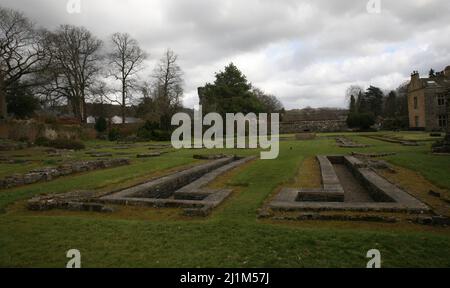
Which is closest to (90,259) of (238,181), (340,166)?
(238,181)

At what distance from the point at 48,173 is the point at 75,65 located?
33.8m

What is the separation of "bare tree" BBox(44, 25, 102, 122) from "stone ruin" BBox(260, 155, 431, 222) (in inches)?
1415

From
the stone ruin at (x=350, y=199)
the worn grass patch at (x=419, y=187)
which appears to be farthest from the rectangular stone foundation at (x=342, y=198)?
the worn grass patch at (x=419, y=187)

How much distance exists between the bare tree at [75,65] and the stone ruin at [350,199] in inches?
1415

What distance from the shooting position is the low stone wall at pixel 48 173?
10657 mm

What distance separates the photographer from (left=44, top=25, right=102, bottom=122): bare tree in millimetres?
40375

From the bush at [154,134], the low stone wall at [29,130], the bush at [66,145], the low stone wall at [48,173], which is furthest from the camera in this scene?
the bush at [154,134]

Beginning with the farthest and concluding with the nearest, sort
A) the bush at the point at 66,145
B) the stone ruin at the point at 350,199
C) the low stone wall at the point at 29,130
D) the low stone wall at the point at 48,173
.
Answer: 1. the low stone wall at the point at 29,130
2. the bush at the point at 66,145
3. the low stone wall at the point at 48,173
4. the stone ruin at the point at 350,199

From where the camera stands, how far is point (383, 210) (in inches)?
271

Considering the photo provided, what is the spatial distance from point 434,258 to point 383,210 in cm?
245

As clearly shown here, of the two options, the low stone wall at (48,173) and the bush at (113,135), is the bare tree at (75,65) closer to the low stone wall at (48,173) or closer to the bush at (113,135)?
the bush at (113,135)

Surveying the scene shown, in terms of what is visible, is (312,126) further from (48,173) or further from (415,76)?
(48,173)

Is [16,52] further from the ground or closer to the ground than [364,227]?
further from the ground

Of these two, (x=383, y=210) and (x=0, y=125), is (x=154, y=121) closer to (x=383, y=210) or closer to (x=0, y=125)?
Result: (x=0, y=125)
